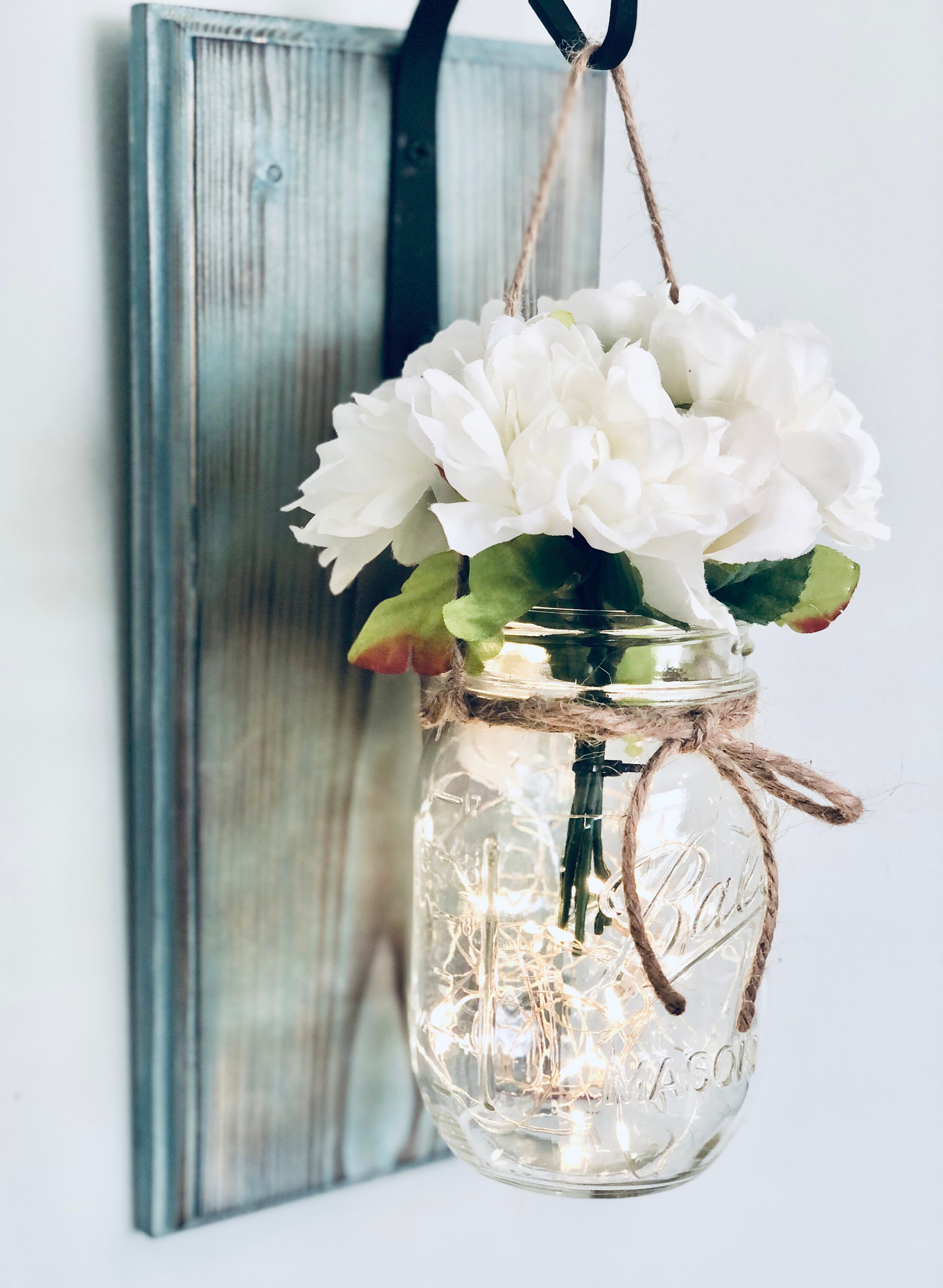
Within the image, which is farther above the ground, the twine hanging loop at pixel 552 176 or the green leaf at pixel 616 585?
the twine hanging loop at pixel 552 176

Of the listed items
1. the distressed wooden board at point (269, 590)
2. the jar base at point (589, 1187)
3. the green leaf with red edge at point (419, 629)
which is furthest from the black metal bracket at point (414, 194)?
the jar base at point (589, 1187)

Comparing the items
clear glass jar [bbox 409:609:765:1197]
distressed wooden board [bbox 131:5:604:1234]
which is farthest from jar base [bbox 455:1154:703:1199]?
distressed wooden board [bbox 131:5:604:1234]

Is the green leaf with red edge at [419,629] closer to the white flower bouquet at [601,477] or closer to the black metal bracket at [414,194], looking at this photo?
the white flower bouquet at [601,477]

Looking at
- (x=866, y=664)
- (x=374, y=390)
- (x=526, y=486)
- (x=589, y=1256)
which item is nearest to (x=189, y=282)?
(x=374, y=390)

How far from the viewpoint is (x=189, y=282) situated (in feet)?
1.54

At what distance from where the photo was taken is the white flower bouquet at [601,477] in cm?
38

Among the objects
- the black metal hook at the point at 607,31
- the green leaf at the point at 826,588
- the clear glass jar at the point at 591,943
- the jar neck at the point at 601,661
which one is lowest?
the clear glass jar at the point at 591,943

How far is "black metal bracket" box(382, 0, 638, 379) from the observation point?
19.6 inches

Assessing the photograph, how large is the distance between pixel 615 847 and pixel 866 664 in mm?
303

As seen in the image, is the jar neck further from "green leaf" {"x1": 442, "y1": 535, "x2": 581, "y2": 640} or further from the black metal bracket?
the black metal bracket

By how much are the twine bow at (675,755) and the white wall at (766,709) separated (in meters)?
0.17

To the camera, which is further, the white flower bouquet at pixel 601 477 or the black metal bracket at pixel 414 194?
the black metal bracket at pixel 414 194

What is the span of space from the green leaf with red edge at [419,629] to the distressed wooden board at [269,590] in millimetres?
75

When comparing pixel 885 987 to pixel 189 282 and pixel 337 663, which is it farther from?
pixel 189 282
